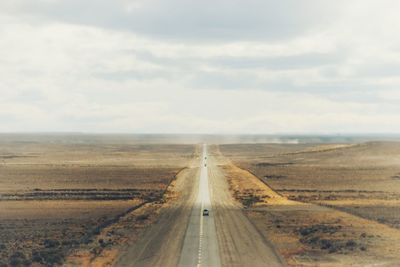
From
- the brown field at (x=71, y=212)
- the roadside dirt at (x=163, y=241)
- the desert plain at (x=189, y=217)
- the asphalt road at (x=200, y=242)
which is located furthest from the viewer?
the brown field at (x=71, y=212)

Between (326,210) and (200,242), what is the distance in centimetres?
2761

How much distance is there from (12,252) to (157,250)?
39.8 ft

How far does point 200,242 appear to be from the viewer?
45750mm

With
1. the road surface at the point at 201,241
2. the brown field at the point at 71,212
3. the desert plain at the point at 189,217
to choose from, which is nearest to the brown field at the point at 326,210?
the desert plain at the point at 189,217

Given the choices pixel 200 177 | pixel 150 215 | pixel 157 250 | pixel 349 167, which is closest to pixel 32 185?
pixel 200 177

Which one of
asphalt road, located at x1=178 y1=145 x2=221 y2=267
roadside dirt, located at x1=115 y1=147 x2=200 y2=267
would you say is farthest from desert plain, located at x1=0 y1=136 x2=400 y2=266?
asphalt road, located at x1=178 y1=145 x2=221 y2=267

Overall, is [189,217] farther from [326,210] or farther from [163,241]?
[326,210]

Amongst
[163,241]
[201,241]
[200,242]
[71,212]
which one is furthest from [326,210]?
[71,212]

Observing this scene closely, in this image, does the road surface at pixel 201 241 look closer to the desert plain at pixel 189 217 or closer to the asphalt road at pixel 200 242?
the asphalt road at pixel 200 242

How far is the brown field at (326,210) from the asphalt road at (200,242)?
5.79 m

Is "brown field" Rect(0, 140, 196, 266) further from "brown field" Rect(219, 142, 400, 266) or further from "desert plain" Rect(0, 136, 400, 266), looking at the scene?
"brown field" Rect(219, 142, 400, 266)

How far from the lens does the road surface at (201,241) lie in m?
39.2

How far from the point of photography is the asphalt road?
38341mm

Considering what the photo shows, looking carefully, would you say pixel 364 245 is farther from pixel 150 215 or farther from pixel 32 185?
pixel 32 185
